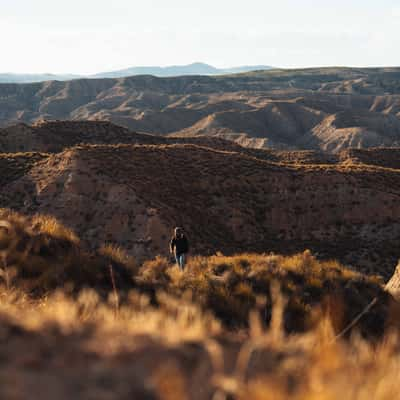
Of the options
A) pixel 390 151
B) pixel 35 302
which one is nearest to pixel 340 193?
pixel 35 302

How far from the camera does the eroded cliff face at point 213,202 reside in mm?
29828

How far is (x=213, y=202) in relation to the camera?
35438 millimetres

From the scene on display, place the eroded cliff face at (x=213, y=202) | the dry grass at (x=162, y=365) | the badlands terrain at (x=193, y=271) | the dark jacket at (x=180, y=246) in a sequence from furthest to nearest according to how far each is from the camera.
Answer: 1. the eroded cliff face at (x=213, y=202)
2. the dark jacket at (x=180, y=246)
3. the badlands terrain at (x=193, y=271)
4. the dry grass at (x=162, y=365)

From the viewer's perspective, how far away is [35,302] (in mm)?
7305

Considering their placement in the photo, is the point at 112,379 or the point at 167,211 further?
the point at 167,211

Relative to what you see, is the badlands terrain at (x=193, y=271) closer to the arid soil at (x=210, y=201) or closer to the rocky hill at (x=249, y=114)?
the arid soil at (x=210, y=201)

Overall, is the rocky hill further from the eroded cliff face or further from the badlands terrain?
the eroded cliff face

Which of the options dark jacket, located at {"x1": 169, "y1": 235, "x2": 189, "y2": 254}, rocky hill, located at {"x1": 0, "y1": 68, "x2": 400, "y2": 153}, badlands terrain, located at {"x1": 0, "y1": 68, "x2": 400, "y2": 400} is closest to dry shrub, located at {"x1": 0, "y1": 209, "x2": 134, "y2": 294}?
badlands terrain, located at {"x1": 0, "y1": 68, "x2": 400, "y2": 400}

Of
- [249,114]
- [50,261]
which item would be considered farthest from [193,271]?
[249,114]

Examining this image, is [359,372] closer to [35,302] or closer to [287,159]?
[35,302]

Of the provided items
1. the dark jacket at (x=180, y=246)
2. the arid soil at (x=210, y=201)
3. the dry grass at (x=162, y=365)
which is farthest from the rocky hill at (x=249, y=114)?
the dry grass at (x=162, y=365)

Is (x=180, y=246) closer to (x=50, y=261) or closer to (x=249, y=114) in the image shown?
(x=50, y=261)

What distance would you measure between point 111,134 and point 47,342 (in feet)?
205

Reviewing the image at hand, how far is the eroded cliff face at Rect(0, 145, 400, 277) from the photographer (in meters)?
29.8
